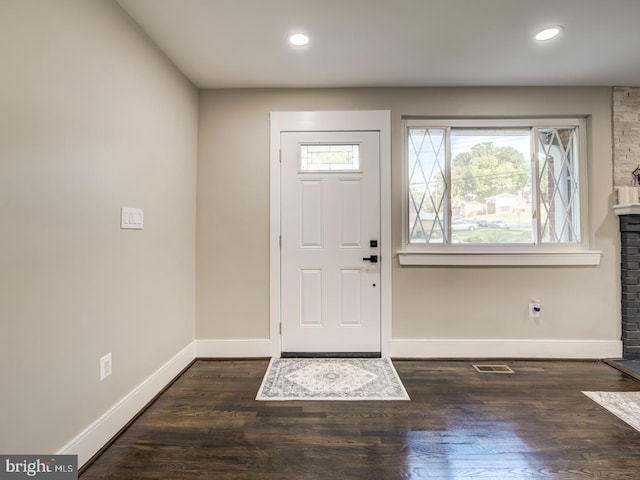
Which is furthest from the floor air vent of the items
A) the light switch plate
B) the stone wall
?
the light switch plate

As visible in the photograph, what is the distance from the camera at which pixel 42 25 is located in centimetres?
133

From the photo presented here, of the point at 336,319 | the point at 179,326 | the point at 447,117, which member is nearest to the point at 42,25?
the point at 179,326

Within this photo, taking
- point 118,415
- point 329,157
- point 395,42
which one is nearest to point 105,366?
point 118,415

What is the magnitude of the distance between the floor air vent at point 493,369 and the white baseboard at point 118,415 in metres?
2.49

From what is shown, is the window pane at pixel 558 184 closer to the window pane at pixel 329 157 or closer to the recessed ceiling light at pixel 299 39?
the window pane at pixel 329 157

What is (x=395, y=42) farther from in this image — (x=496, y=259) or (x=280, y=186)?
(x=496, y=259)

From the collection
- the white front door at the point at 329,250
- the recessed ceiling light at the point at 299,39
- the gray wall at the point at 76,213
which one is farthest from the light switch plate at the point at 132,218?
the recessed ceiling light at the point at 299,39

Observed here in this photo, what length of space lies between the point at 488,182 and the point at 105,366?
3.27 meters

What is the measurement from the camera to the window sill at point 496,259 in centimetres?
277

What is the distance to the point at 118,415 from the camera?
1768 millimetres

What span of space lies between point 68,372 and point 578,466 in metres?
2.50

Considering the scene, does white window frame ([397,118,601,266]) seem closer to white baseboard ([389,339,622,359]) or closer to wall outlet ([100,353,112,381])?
white baseboard ([389,339,622,359])

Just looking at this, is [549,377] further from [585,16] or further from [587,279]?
[585,16]

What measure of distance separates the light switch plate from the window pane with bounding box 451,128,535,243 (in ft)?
8.45
